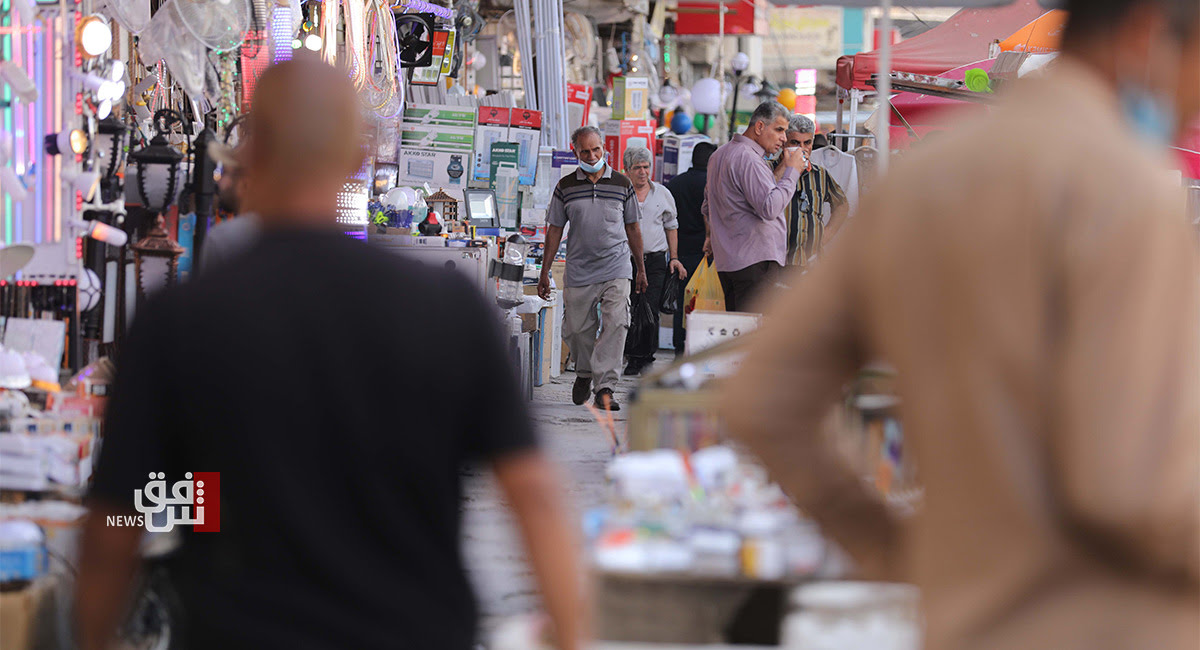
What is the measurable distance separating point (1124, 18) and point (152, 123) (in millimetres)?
5567

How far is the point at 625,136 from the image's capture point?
1614 cm

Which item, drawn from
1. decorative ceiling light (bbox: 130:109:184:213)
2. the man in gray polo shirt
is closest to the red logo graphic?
decorative ceiling light (bbox: 130:109:184:213)

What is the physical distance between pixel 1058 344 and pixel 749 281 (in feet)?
21.5

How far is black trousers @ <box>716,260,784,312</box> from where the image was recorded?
7.69 metres

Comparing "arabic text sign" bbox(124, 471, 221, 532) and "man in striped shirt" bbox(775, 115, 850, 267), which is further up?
"man in striped shirt" bbox(775, 115, 850, 267)

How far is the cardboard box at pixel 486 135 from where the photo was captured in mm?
11906

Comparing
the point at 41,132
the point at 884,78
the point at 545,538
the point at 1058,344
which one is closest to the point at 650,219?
the point at 41,132

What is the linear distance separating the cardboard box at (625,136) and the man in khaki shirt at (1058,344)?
14743 millimetres

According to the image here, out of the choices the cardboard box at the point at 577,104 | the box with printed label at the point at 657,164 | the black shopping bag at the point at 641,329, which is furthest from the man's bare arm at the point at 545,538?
the box with printed label at the point at 657,164

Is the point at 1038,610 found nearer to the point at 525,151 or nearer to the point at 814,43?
the point at 525,151

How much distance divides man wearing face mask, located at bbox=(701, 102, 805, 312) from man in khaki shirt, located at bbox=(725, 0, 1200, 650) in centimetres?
616

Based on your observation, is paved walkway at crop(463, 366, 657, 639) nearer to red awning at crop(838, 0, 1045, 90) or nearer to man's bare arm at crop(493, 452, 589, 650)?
man's bare arm at crop(493, 452, 589, 650)

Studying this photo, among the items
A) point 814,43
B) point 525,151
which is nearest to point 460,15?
point 525,151

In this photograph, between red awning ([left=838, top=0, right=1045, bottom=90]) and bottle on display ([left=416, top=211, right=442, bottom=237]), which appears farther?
red awning ([left=838, top=0, right=1045, bottom=90])
